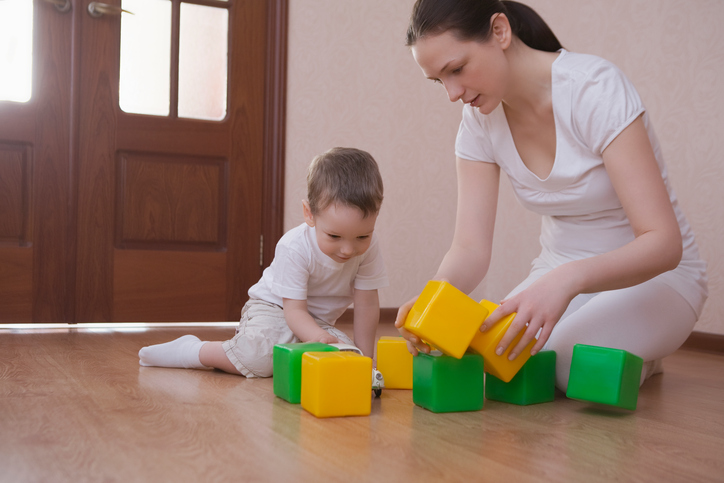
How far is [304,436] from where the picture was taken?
0.98 metres

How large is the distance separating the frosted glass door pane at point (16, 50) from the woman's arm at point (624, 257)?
2.02 m

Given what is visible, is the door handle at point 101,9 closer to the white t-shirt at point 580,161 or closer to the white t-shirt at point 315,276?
the white t-shirt at point 315,276

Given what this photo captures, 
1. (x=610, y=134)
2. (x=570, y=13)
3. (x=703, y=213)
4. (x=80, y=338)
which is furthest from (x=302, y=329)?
(x=570, y=13)

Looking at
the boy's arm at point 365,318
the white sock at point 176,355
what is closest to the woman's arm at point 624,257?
the boy's arm at point 365,318

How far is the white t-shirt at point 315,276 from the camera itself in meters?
1.50

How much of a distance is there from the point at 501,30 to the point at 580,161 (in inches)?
12.0

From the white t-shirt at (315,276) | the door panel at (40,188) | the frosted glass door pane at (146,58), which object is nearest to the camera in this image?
the white t-shirt at (315,276)

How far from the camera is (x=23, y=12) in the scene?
236 centimetres

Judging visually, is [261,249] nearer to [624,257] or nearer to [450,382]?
[450,382]

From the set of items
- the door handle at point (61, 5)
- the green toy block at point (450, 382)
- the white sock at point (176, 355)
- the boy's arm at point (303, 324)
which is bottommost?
the white sock at point (176, 355)

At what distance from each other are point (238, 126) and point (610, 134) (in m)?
1.76

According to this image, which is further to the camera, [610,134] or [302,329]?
[302,329]

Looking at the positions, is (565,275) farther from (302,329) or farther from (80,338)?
(80,338)

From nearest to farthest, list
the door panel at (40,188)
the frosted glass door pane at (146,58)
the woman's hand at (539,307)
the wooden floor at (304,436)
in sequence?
the wooden floor at (304,436) < the woman's hand at (539,307) < the door panel at (40,188) < the frosted glass door pane at (146,58)
